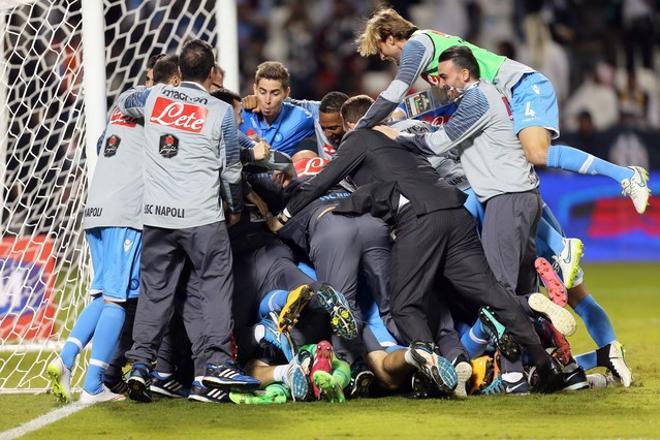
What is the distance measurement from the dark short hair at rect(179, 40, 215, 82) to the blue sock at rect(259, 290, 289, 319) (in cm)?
133

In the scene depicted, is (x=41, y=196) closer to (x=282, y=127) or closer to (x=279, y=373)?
(x=282, y=127)

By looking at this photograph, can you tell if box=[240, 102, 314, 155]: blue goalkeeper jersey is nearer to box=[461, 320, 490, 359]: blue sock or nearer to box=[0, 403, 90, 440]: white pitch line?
box=[461, 320, 490, 359]: blue sock

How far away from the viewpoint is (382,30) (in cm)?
783

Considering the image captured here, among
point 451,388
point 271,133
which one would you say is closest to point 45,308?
point 271,133

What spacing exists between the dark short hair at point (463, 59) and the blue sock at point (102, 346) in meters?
2.48

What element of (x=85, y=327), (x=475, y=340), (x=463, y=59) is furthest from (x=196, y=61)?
(x=475, y=340)

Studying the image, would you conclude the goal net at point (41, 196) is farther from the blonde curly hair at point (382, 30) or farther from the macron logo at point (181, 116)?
the blonde curly hair at point (382, 30)

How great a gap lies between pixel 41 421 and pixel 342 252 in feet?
6.37

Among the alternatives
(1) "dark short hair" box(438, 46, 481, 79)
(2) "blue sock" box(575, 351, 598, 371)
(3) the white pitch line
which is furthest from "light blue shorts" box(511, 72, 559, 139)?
(3) the white pitch line

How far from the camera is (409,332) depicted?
6.73 m

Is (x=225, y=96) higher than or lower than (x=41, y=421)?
higher

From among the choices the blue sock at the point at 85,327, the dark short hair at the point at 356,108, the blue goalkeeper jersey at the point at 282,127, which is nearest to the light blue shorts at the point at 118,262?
the blue sock at the point at 85,327

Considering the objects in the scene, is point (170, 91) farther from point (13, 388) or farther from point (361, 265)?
point (13, 388)

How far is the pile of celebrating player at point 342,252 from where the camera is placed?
22.2 feet
